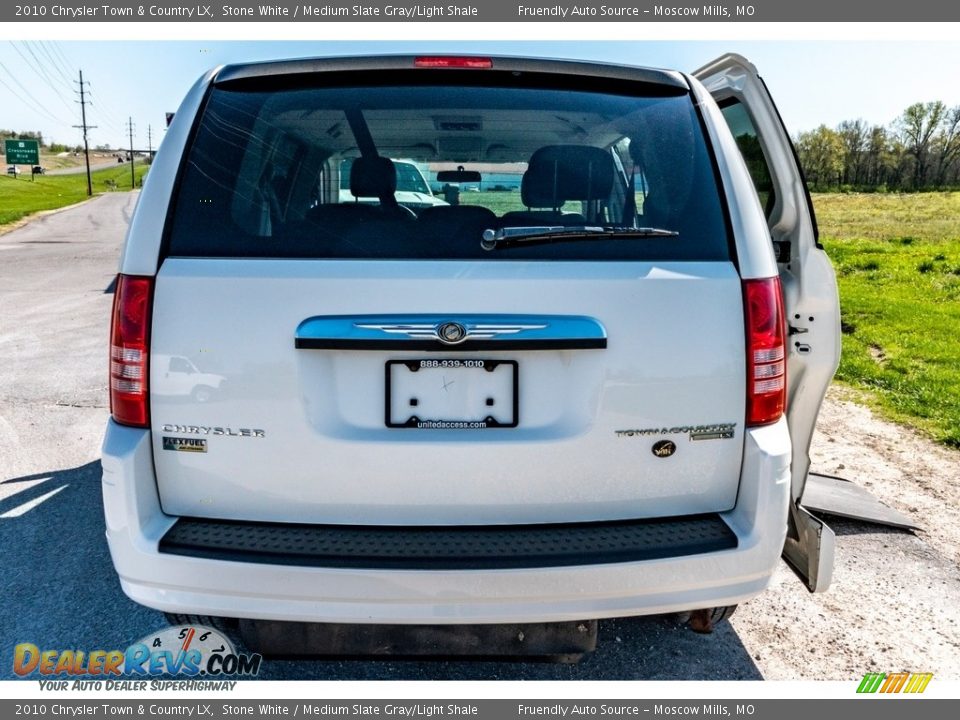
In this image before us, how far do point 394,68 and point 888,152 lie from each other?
65199mm

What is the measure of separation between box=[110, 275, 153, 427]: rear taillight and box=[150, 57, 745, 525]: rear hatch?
0.17ft

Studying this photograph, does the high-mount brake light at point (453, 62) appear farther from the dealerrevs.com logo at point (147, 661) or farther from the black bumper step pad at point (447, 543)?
the dealerrevs.com logo at point (147, 661)

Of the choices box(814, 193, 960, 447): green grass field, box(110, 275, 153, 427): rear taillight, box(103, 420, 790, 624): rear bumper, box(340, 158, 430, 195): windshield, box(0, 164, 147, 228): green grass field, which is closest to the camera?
box(103, 420, 790, 624): rear bumper

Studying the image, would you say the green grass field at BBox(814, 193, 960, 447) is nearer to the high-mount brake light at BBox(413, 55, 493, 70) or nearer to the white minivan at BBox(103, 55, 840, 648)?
the white minivan at BBox(103, 55, 840, 648)

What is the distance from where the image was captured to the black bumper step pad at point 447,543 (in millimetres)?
2119

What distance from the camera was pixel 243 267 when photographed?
218cm

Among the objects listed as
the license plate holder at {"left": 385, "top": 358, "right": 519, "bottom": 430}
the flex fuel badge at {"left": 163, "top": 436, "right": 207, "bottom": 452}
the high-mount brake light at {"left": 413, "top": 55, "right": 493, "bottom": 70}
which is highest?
the high-mount brake light at {"left": 413, "top": 55, "right": 493, "bottom": 70}

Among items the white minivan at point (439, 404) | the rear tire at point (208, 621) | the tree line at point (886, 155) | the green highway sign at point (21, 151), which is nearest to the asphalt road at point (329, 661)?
the rear tire at point (208, 621)

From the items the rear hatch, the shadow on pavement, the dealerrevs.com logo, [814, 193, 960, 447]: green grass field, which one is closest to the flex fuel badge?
the rear hatch

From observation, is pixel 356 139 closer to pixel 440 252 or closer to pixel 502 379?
pixel 440 252

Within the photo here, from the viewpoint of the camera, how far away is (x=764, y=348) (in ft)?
7.45

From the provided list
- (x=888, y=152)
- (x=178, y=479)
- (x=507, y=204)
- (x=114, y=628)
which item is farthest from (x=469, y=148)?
(x=888, y=152)

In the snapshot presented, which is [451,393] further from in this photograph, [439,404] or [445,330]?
[445,330]

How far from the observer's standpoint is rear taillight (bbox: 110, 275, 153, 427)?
2.20 metres
